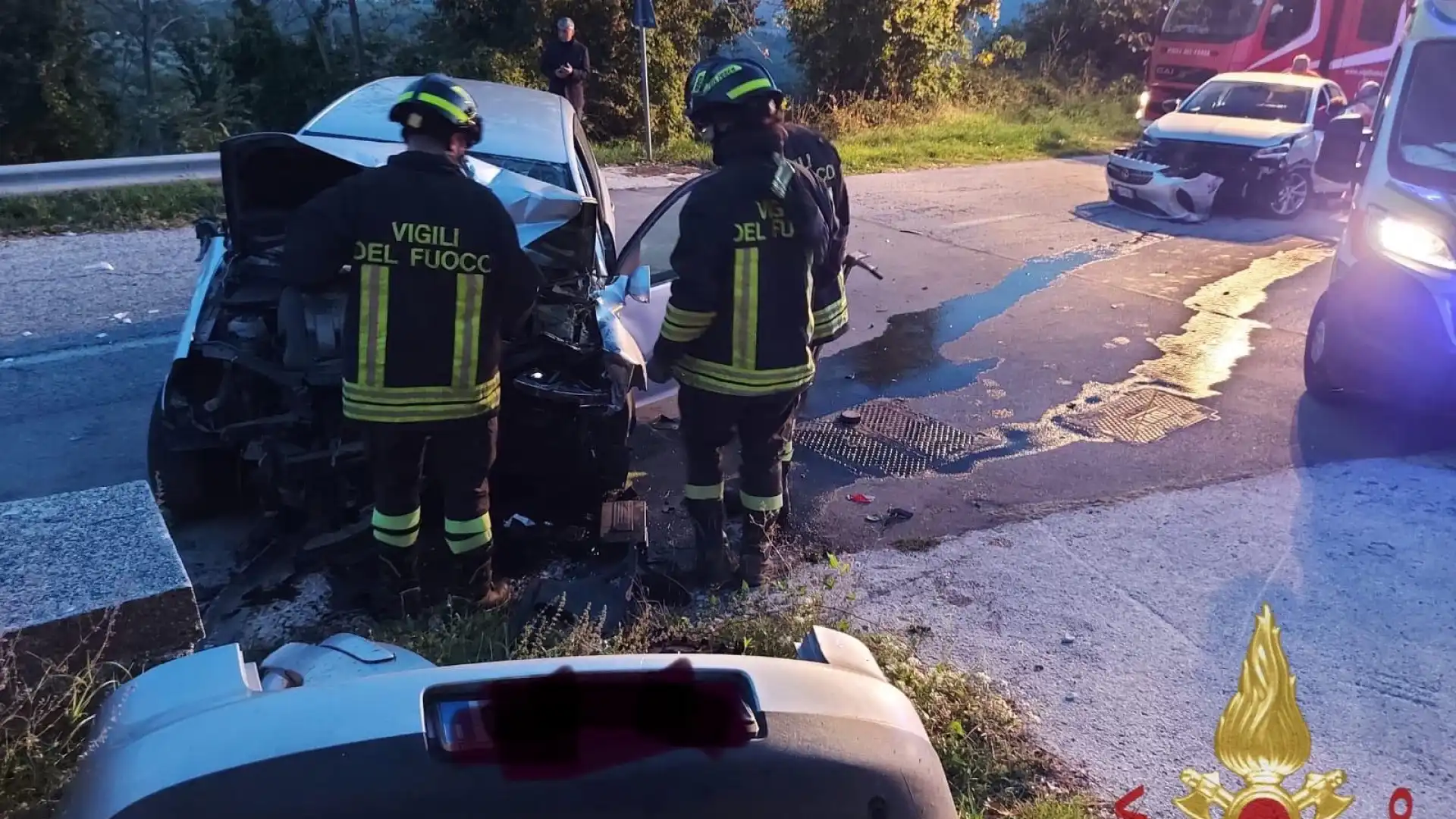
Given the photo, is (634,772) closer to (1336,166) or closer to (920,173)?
(1336,166)

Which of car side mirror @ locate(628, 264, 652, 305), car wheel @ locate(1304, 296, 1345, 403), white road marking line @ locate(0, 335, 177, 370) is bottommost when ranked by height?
white road marking line @ locate(0, 335, 177, 370)

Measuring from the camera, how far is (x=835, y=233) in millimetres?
4449

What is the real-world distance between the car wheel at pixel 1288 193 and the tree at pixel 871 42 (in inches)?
326

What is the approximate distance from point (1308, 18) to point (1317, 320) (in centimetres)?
1257

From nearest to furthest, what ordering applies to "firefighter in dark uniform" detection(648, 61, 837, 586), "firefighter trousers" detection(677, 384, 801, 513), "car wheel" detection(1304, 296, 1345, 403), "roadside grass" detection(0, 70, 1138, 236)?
"firefighter in dark uniform" detection(648, 61, 837, 586) → "firefighter trousers" detection(677, 384, 801, 513) → "car wheel" detection(1304, 296, 1345, 403) → "roadside grass" detection(0, 70, 1138, 236)

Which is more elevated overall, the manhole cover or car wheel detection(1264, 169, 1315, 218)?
car wheel detection(1264, 169, 1315, 218)

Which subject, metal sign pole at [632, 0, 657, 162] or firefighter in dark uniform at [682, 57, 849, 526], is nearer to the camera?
firefighter in dark uniform at [682, 57, 849, 526]

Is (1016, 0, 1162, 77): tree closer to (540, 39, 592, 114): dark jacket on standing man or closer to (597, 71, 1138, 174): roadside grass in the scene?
(597, 71, 1138, 174): roadside grass

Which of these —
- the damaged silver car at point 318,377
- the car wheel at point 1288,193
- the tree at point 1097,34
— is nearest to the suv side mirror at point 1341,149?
the damaged silver car at point 318,377

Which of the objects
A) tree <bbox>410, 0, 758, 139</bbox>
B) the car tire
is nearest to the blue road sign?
tree <bbox>410, 0, 758, 139</bbox>

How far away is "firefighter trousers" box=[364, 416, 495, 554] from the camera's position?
3668 mm

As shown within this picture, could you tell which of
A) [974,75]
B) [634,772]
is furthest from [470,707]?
[974,75]

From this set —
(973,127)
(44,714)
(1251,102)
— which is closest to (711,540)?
(44,714)

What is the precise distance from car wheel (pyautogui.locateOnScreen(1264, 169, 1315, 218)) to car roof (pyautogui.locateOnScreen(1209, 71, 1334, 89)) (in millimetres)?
1146
